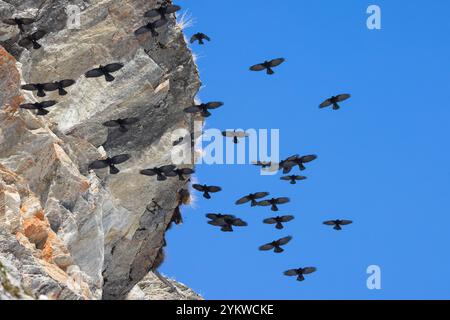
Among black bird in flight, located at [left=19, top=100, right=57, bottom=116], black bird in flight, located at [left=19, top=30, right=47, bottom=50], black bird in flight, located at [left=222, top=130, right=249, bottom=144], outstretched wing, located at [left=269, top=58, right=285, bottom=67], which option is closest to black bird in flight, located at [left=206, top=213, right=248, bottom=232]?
black bird in flight, located at [left=222, top=130, right=249, bottom=144]

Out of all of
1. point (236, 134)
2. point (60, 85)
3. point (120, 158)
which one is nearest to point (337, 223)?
point (236, 134)

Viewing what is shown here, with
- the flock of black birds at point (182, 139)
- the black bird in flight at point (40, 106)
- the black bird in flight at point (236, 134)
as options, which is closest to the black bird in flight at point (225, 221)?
the flock of black birds at point (182, 139)

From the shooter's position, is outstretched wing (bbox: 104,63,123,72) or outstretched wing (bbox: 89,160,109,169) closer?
outstretched wing (bbox: 89,160,109,169)

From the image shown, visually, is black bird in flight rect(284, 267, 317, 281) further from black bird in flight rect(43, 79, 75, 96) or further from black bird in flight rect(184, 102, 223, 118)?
black bird in flight rect(43, 79, 75, 96)

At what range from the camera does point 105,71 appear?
144 ft

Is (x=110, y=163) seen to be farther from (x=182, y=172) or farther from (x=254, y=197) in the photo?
(x=254, y=197)

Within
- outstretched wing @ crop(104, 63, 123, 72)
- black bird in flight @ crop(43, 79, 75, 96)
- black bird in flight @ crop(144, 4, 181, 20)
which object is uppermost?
black bird in flight @ crop(144, 4, 181, 20)

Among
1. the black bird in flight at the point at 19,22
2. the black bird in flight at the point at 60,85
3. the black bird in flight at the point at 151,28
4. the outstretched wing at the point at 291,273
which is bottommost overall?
the outstretched wing at the point at 291,273

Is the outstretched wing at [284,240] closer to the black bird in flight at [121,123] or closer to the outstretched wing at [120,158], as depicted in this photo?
the outstretched wing at [120,158]

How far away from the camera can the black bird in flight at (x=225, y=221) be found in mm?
45969

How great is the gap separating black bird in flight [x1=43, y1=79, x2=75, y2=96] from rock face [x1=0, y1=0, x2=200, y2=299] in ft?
2.52

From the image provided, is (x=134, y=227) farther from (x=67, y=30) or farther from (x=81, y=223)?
(x=67, y=30)

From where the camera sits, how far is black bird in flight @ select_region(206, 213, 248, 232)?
151 feet

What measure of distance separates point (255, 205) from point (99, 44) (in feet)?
25.6
